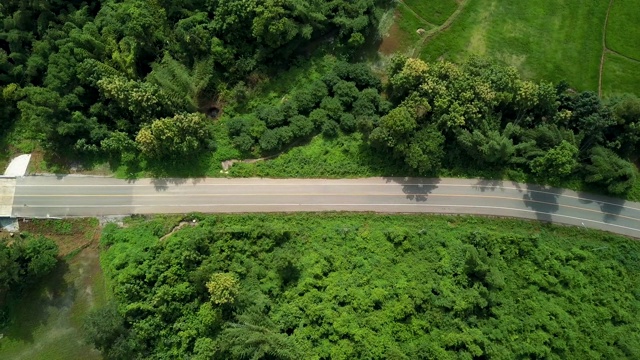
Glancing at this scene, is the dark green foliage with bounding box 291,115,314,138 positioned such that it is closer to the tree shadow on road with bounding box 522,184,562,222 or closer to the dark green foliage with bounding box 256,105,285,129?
the dark green foliage with bounding box 256,105,285,129

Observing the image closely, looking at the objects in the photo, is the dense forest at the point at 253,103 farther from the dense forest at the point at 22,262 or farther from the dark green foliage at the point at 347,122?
the dense forest at the point at 22,262

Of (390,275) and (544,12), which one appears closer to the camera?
(390,275)

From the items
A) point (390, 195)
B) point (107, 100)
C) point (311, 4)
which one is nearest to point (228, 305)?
point (390, 195)

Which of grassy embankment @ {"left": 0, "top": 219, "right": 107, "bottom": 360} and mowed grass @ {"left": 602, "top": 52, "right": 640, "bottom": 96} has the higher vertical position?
mowed grass @ {"left": 602, "top": 52, "right": 640, "bottom": 96}

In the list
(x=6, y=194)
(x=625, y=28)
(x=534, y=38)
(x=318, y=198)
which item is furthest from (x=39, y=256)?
(x=625, y=28)

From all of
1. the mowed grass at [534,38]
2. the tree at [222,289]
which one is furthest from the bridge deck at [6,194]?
the mowed grass at [534,38]

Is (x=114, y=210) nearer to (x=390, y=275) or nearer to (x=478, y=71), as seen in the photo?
(x=390, y=275)

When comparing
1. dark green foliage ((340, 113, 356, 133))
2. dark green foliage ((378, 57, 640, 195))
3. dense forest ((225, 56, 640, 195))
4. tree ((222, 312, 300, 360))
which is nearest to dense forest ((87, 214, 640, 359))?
tree ((222, 312, 300, 360))
